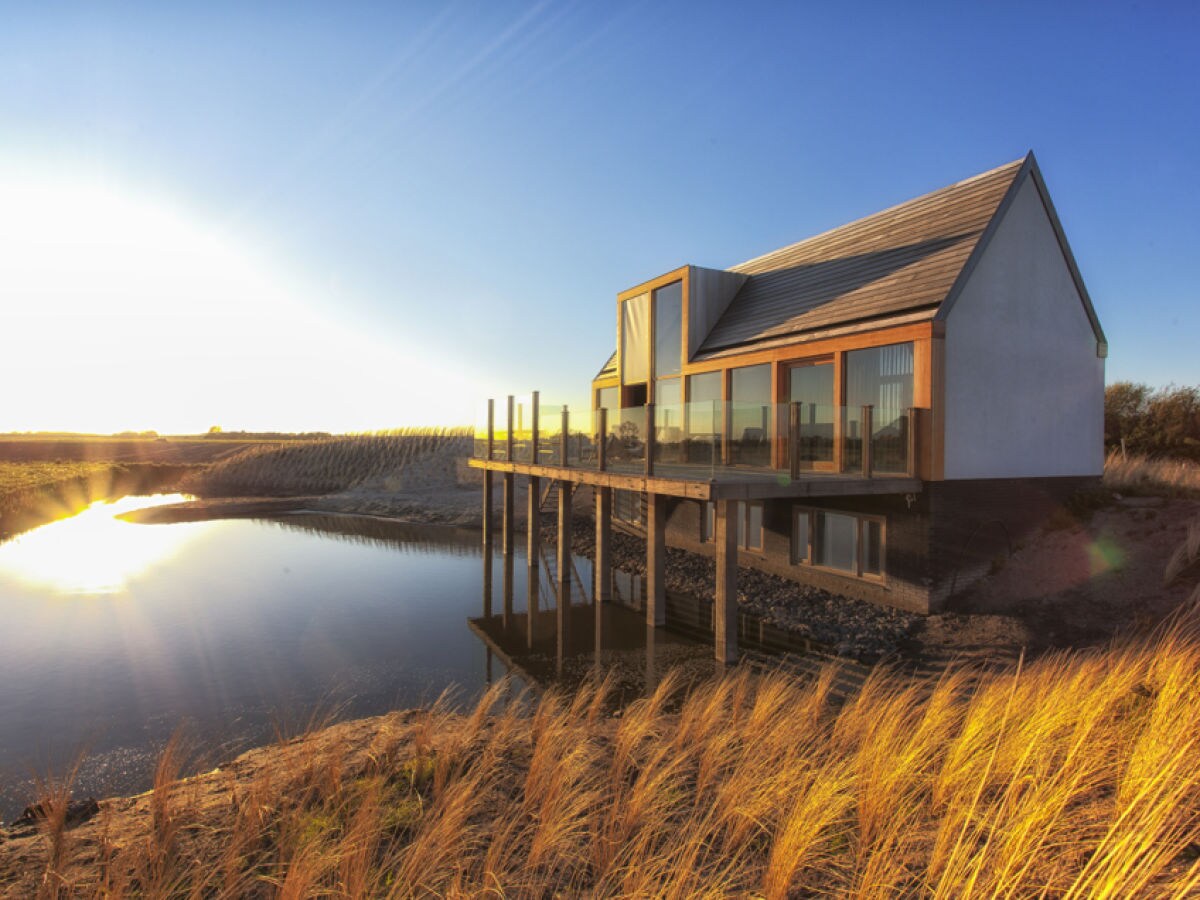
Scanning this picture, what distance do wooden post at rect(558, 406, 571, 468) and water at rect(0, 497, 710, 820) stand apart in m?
3.35

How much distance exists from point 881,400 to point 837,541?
303cm

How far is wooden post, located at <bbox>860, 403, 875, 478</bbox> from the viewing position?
1127 cm

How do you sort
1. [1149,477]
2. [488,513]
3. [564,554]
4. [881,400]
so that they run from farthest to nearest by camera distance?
[488,513] → [564,554] → [1149,477] → [881,400]

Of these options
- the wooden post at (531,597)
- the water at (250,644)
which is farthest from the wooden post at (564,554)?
the wooden post at (531,597)

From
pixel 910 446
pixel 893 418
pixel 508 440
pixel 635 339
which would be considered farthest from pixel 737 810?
pixel 635 339

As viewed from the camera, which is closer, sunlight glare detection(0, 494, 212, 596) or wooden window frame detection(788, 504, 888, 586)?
wooden window frame detection(788, 504, 888, 586)

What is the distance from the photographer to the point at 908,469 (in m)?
11.4

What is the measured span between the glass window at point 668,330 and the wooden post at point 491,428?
4.80 meters

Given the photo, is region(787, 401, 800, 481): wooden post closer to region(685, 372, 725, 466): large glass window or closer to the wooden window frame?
region(685, 372, 725, 466): large glass window

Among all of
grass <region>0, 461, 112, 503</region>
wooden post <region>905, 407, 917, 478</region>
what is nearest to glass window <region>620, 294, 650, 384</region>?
wooden post <region>905, 407, 917, 478</region>

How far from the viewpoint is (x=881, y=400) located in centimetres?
1252

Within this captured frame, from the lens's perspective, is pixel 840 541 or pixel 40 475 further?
pixel 40 475

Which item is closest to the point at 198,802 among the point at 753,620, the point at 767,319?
the point at 753,620

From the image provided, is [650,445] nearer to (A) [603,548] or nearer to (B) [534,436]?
(A) [603,548]
